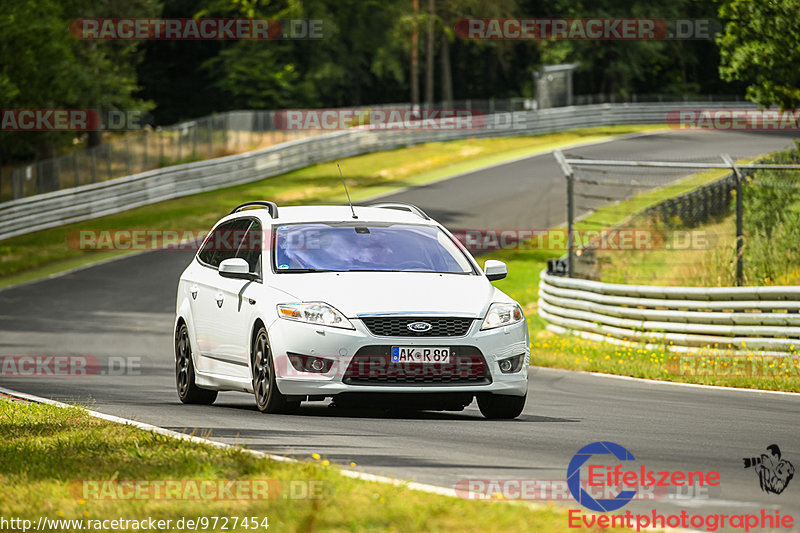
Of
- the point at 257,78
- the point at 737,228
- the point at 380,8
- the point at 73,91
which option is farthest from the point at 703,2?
the point at 737,228

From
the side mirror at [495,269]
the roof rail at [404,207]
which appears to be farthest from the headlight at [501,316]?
the roof rail at [404,207]

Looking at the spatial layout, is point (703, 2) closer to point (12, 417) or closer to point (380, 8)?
point (380, 8)

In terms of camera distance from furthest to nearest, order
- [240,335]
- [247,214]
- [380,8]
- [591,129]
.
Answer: [380,8]
[591,129]
[247,214]
[240,335]

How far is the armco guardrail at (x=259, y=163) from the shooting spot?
40438 millimetres

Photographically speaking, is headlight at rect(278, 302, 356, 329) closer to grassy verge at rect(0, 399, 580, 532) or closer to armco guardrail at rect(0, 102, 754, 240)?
grassy verge at rect(0, 399, 580, 532)

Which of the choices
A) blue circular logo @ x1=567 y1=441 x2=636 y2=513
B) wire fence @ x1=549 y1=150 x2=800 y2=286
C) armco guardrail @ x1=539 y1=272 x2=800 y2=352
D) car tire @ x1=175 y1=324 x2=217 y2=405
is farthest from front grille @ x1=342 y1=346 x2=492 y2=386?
wire fence @ x1=549 y1=150 x2=800 y2=286

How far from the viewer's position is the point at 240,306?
1110 cm

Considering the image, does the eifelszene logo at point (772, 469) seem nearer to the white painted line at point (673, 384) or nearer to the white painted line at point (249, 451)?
the white painted line at point (249, 451)

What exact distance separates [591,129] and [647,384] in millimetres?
42316

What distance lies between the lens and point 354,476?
719cm

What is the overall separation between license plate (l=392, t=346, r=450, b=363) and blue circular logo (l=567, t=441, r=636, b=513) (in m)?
1.55

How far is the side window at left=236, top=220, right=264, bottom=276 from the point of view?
37.1 feet

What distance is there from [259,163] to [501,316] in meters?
38.1

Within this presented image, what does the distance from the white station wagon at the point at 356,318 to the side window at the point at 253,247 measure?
0.02 m
